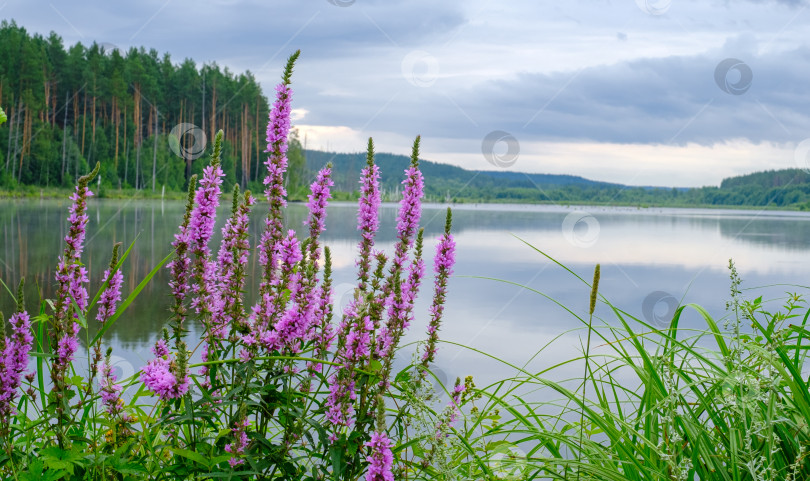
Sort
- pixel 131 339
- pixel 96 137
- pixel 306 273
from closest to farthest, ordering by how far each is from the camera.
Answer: pixel 306 273 → pixel 131 339 → pixel 96 137

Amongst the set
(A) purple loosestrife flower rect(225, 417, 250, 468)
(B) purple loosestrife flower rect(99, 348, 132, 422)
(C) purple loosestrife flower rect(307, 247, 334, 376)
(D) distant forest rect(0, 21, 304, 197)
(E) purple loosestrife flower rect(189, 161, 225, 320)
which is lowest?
(A) purple loosestrife flower rect(225, 417, 250, 468)

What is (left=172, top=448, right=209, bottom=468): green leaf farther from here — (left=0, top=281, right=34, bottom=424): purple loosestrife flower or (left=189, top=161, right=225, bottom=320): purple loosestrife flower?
(left=0, top=281, right=34, bottom=424): purple loosestrife flower

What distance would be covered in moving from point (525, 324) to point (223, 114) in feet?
167

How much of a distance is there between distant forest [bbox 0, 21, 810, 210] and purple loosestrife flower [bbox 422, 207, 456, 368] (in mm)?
44494

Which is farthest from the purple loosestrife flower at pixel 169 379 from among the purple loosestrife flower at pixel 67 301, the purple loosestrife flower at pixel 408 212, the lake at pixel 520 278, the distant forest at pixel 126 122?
the distant forest at pixel 126 122

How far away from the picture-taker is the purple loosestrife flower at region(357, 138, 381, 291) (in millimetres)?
2438

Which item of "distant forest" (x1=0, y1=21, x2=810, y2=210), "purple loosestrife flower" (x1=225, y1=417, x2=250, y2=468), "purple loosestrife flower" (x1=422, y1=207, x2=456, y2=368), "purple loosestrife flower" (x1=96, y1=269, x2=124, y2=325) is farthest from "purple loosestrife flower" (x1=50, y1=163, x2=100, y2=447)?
"distant forest" (x1=0, y1=21, x2=810, y2=210)

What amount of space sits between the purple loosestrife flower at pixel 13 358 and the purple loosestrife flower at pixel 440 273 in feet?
5.06

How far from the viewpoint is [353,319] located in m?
2.29

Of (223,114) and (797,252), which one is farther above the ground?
(223,114)

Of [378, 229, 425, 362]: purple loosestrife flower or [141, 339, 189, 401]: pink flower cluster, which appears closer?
[141, 339, 189, 401]: pink flower cluster

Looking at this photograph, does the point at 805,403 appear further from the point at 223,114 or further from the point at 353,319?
the point at 223,114

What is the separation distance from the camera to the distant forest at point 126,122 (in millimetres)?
48000

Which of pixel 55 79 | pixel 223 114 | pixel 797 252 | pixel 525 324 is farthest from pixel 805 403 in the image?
pixel 55 79
